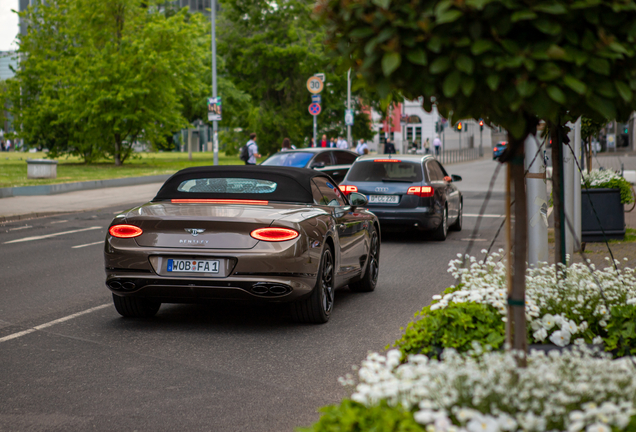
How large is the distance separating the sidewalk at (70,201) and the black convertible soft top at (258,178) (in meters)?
11.4

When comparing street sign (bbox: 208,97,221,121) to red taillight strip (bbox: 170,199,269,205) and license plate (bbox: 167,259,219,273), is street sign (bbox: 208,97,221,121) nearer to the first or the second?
red taillight strip (bbox: 170,199,269,205)

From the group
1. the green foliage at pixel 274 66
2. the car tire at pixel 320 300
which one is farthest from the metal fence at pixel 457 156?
the car tire at pixel 320 300

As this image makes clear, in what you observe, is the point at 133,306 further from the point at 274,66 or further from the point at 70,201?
the point at 274,66

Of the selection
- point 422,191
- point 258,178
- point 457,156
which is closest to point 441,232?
point 422,191

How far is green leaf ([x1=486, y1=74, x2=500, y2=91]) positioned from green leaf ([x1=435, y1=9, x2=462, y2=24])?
0.24 metres

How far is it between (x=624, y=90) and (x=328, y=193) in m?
5.26

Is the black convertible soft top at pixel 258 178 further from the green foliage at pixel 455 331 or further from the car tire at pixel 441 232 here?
the car tire at pixel 441 232

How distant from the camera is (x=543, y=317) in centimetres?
438

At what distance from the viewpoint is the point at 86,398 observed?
15.4 ft

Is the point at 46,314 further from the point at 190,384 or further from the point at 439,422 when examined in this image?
the point at 439,422

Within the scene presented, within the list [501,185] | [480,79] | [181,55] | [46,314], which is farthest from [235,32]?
[480,79]

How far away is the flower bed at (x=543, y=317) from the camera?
13.7ft

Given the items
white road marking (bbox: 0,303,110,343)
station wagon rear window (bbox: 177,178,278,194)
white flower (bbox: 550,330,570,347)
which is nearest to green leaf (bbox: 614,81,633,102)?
white flower (bbox: 550,330,570,347)

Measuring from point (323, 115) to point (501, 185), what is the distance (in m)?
25.1
